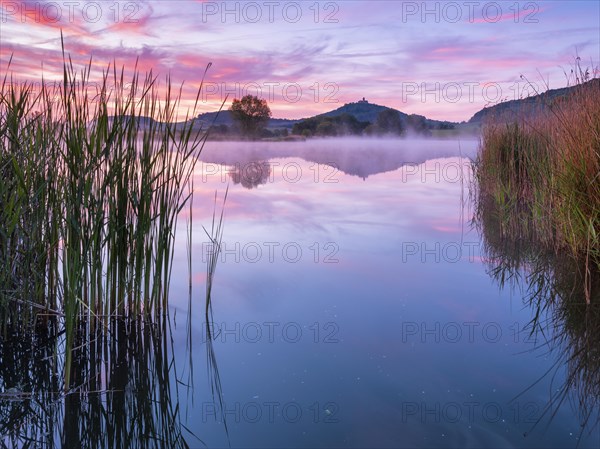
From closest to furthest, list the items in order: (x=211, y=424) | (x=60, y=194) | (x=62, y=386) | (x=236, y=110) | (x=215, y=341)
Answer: (x=211, y=424)
(x=62, y=386)
(x=60, y=194)
(x=215, y=341)
(x=236, y=110)

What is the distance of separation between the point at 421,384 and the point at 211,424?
3.01 feet

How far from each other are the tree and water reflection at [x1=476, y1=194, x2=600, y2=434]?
81.5ft

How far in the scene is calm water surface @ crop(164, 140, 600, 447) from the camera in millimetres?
2092

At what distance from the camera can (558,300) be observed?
3.37m

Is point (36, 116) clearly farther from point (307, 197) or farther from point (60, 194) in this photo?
point (307, 197)

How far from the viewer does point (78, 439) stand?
1.97 meters

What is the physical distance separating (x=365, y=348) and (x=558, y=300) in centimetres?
138

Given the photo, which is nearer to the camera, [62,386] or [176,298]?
[62,386]

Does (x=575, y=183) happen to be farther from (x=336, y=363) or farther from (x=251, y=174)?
(x=251, y=174)

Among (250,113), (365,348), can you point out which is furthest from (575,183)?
(250,113)

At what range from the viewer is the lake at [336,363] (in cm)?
207

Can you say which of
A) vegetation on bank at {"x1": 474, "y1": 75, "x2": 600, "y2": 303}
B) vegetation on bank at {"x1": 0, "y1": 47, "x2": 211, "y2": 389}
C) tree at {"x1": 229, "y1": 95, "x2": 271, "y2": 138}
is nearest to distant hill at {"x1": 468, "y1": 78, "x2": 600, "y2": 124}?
vegetation on bank at {"x1": 474, "y1": 75, "x2": 600, "y2": 303}

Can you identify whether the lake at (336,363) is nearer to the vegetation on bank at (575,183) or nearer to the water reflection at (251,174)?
the vegetation on bank at (575,183)

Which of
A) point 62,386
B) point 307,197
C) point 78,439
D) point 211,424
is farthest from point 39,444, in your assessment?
point 307,197
